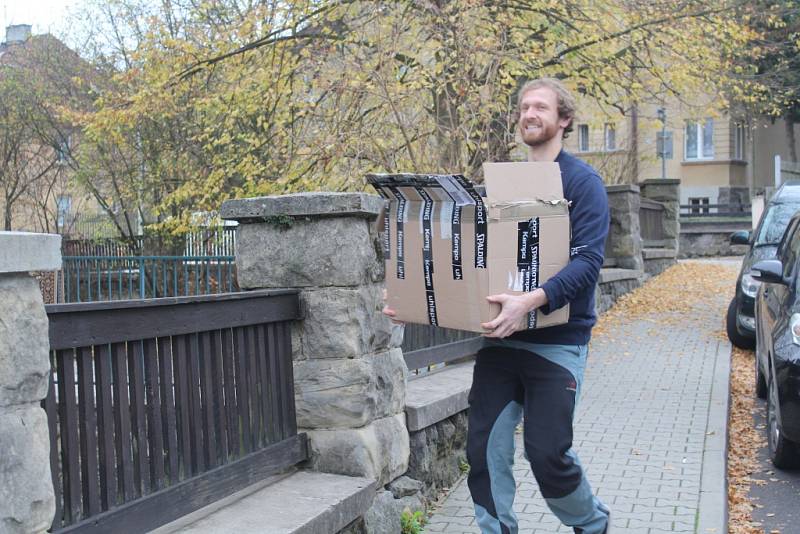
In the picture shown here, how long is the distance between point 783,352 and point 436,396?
2291mm

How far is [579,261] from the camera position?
11.8 feet

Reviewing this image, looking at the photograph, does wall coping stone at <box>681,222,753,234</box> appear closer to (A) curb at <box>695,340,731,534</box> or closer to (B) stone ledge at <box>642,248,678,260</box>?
(B) stone ledge at <box>642,248,678,260</box>

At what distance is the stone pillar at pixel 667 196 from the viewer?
2164cm

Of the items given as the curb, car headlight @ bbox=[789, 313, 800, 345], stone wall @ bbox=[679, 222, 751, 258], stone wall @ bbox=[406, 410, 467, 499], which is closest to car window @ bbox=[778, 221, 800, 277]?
car headlight @ bbox=[789, 313, 800, 345]

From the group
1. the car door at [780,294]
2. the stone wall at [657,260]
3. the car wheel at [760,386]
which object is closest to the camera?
the car door at [780,294]

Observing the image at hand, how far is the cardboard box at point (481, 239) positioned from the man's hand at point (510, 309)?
3 cm

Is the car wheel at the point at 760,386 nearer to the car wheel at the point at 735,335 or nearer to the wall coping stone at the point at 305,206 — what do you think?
the car wheel at the point at 735,335

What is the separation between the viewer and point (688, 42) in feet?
45.4

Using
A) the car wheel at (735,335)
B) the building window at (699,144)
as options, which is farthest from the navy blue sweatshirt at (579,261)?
the building window at (699,144)

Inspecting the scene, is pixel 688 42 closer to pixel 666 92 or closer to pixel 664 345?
pixel 666 92

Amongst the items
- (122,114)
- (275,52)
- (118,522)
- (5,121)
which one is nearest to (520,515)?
(118,522)

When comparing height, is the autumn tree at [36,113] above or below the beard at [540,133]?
above

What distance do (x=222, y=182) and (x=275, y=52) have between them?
2366 mm

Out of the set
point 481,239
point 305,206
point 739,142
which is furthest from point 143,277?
point 739,142
